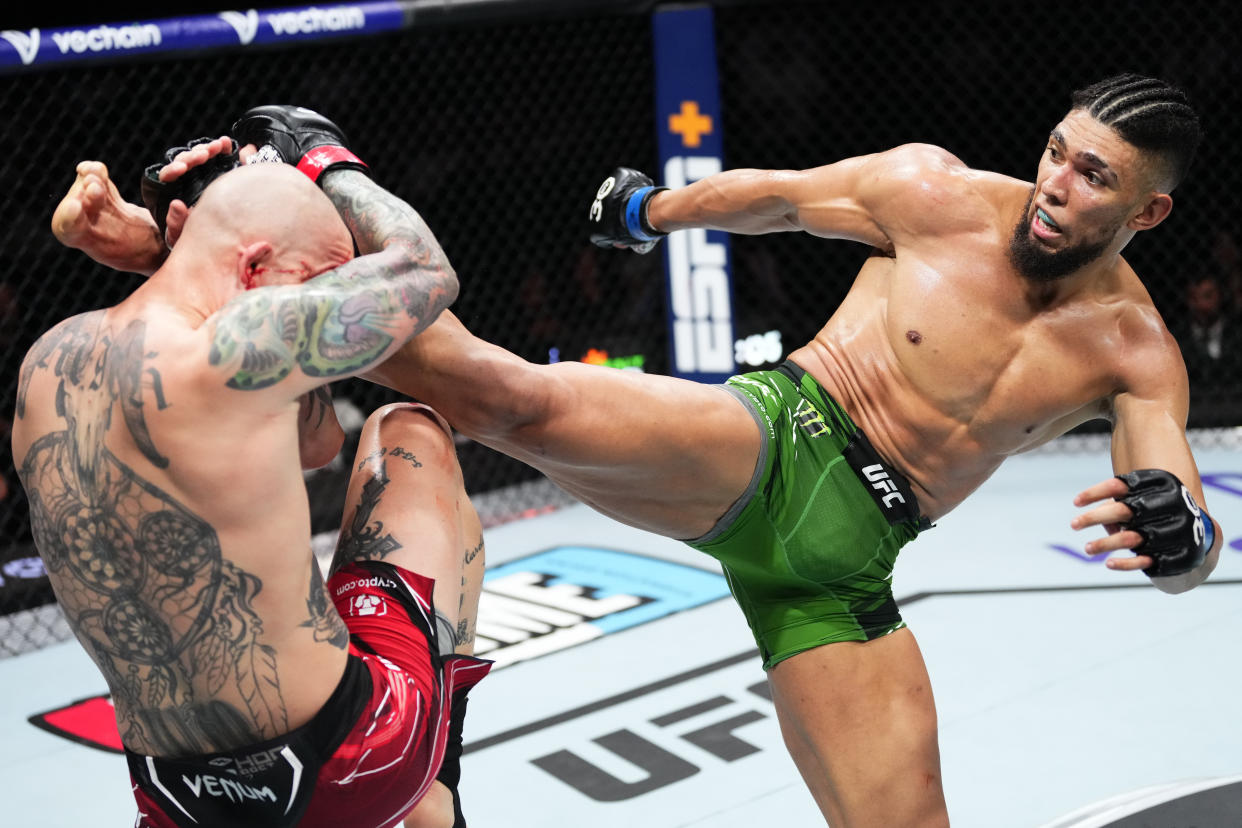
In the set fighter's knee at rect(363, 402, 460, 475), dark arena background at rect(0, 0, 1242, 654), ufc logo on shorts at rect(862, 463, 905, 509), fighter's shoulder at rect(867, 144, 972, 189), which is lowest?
fighter's knee at rect(363, 402, 460, 475)

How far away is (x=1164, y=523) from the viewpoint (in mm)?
1677

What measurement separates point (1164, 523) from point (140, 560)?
50.0 inches

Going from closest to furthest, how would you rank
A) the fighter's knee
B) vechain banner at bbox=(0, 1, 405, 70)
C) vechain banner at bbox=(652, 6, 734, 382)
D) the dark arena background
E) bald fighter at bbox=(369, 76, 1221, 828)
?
the fighter's knee
bald fighter at bbox=(369, 76, 1221, 828)
vechain banner at bbox=(0, 1, 405, 70)
the dark arena background
vechain banner at bbox=(652, 6, 734, 382)

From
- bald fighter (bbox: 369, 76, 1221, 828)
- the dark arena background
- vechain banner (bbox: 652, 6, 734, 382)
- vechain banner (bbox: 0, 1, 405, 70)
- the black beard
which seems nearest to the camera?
bald fighter (bbox: 369, 76, 1221, 828)

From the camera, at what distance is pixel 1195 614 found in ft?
10.9

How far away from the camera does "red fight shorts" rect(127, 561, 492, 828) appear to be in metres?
1.46

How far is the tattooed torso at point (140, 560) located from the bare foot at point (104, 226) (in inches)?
6.2

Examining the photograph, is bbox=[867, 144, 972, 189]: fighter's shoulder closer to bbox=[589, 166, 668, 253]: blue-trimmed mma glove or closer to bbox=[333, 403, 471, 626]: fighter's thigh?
bbox=[589, 166, 668, 253]: blue-trimmed mma glove

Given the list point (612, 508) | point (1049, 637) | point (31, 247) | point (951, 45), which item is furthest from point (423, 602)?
point (951, 45)

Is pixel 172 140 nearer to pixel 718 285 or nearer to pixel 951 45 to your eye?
pixel 718 285

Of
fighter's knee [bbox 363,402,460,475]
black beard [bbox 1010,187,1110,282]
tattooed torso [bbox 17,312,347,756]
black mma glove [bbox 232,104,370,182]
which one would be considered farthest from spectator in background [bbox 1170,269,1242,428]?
tattooed torso [bbox 17,312,347,756]

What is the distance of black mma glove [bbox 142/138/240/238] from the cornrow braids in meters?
1.27

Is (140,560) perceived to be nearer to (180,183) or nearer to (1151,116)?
(180,183)

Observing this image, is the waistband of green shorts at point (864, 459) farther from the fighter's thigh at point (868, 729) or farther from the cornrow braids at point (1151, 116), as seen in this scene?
the cornrow braids at point (1151, 116)
